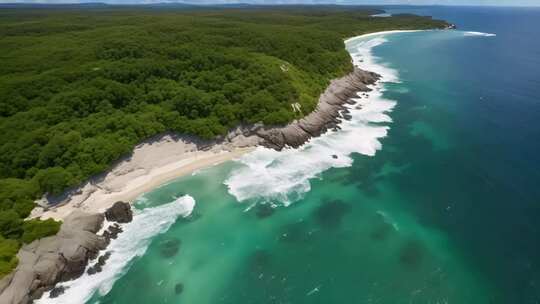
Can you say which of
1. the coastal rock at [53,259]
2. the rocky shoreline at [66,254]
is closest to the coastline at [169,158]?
the rocky shoreline at [66,254]

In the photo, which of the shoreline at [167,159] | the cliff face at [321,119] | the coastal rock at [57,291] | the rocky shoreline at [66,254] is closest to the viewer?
the rocky shoreline at [66,254]

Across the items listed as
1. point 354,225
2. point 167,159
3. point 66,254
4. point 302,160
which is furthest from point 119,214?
point 354,225

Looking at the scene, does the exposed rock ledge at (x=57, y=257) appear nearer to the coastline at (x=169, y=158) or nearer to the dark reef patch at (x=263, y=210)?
the coastline at (x=169, y=158)

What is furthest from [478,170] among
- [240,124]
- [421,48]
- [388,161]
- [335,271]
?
[421,48]

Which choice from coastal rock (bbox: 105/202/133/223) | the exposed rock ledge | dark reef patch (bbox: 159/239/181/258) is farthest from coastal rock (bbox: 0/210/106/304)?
dark reef patch (bbox: 159/239/181/258)

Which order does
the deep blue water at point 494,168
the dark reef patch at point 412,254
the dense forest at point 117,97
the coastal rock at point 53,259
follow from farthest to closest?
1. the dense forest at point 117,97
2. the deep blue water at point 494,168
3. the dark reef patch at point 412,254
4. the coastal rock at point 53,259

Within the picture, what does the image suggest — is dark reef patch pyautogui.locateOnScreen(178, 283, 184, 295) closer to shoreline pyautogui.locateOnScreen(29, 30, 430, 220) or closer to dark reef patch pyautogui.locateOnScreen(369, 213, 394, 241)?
shoreline pyautogui.locateOnScreen(29, 30, 430, 220)

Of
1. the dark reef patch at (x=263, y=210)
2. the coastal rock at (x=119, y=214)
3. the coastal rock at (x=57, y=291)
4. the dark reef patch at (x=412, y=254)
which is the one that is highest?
the coastal rock at (x=119, y=214)

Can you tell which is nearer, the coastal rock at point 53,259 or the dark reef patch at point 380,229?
the coastal rock at point 53,259

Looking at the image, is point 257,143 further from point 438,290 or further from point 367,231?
point 438,290

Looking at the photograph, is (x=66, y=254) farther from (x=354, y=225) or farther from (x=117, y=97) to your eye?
(x=354, y=225)
